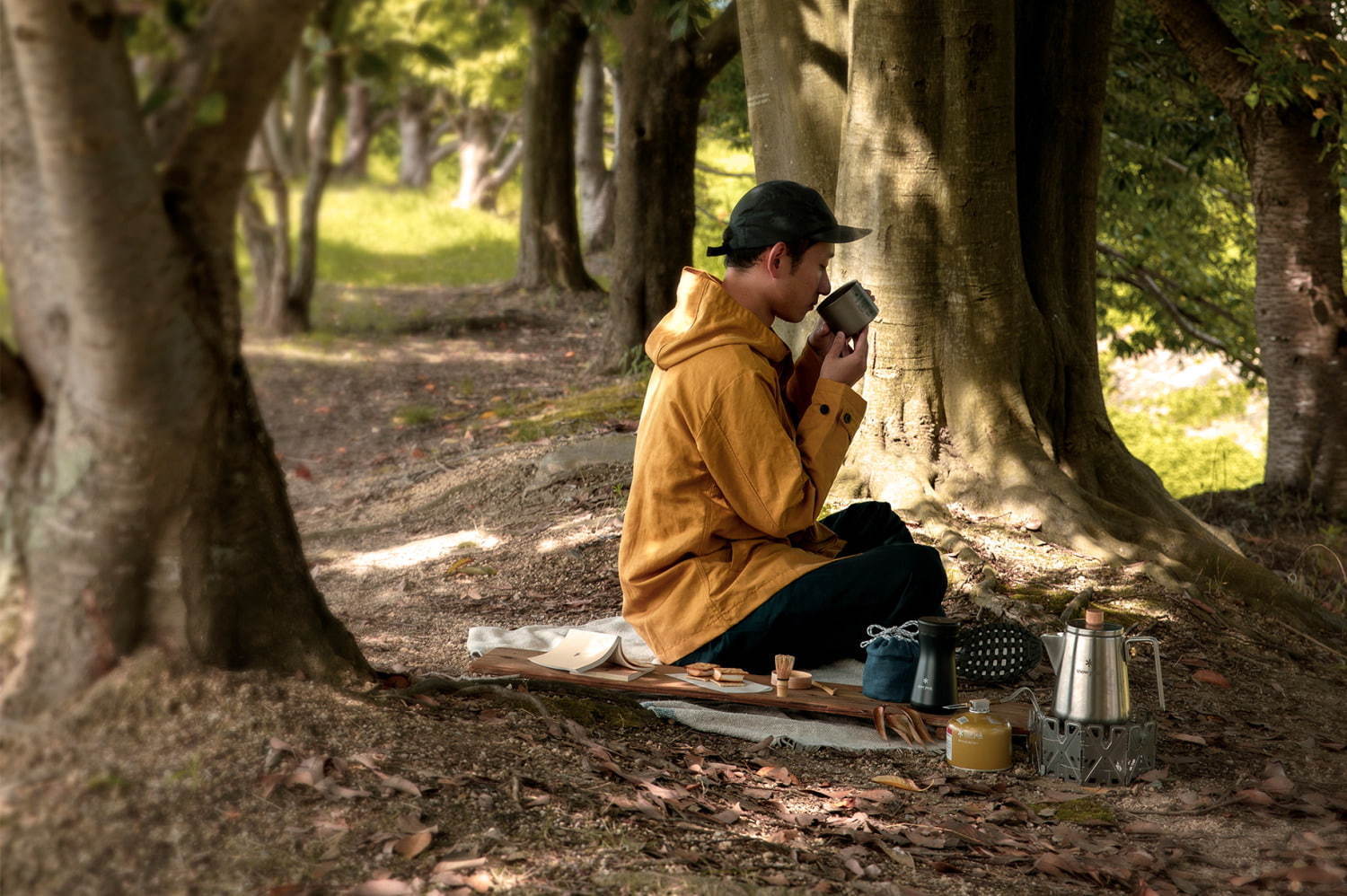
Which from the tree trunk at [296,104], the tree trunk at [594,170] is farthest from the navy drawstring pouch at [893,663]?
the tree trunk at [594,170]

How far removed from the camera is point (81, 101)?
2.43 meters

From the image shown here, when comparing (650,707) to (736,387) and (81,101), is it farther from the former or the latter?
(81,101)

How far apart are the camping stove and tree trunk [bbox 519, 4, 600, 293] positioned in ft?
40.4

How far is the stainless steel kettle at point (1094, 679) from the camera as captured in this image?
11.7 feet

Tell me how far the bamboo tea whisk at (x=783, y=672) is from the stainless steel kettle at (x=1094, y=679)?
2.63ft

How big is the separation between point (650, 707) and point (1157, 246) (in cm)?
1060

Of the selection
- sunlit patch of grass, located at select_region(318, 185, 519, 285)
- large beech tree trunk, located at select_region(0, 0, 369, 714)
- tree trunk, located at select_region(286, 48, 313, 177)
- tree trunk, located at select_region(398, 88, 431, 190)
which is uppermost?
tree trunk, located at select_region(398, 88, 431, 190)

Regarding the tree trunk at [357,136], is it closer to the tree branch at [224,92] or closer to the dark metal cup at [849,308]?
the dark metal cup at [849,308]

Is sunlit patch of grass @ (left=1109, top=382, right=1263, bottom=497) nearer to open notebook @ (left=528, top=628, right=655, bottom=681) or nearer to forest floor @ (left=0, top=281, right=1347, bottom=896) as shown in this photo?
forest floor @ (left=0, top=281, right=1347, bottom=896)

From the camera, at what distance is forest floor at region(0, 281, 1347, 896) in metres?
2.47

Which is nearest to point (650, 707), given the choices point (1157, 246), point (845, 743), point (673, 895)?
point (845, 743)

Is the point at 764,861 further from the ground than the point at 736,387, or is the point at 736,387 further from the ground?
the point at 736,387

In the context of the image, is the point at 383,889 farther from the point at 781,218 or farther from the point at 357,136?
the point at 357,136

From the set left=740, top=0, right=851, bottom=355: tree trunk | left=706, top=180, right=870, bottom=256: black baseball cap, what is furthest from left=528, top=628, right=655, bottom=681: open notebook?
left=740, top=0, right=851, bottom=355: tree trunk
